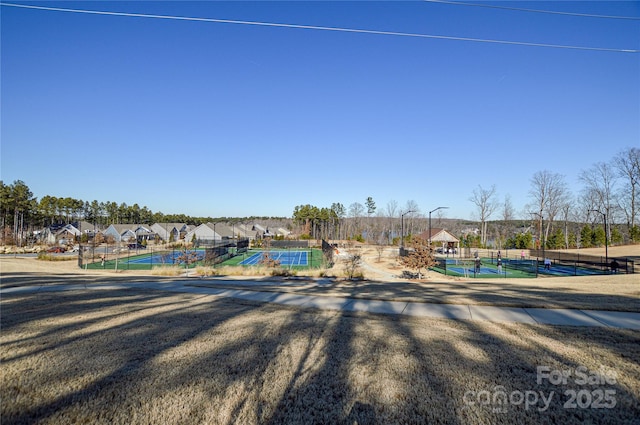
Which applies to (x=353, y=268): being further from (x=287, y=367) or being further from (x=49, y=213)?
(x=49, y=213)

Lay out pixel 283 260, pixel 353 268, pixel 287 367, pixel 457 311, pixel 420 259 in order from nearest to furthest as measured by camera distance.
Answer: pixel 287 367, pixel 457 311, pixel 420 259, pixel 353 268, pixel 283 260

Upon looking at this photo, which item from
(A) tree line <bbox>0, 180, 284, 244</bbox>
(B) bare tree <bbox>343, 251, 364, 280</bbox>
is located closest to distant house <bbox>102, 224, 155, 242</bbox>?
(A) tree line <bbox>0, 180, 284, 244</bbox>

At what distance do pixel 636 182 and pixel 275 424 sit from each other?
234 feet

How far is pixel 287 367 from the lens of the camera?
13.9 feet

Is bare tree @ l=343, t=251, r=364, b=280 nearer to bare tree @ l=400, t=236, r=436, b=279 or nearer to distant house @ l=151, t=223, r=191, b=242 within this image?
bare tree @ l=400, t=236, r=436, b=279

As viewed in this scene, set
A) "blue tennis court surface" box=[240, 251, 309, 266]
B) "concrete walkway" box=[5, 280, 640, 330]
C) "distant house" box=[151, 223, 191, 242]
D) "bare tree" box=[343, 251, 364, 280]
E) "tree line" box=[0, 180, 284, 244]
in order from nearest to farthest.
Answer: "concrete walkway" box=[5, 280, 640, 330] → "bare tree" box=[343, 251, 364, 280] → "blue tennis court surface" box=[240, 251, 309, 266] → "tree line" box=[0, 180, 284, 244] → "distant house" box=[151, 223, 191, 242]

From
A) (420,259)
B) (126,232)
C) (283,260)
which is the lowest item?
(283,260)

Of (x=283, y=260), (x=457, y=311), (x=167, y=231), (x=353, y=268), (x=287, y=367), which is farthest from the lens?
(x=167, y=231)

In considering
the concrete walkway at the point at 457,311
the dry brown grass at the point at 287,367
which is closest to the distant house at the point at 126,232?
the concrete walkway at the point at 457,311

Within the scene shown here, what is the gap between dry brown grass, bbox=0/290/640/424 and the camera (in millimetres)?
3227

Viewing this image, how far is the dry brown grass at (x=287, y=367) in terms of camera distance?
127 inches

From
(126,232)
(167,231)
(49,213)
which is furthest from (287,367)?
(49,213)

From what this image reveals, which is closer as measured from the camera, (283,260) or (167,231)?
(283,260)

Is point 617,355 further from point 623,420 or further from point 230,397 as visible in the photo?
point 230,397
